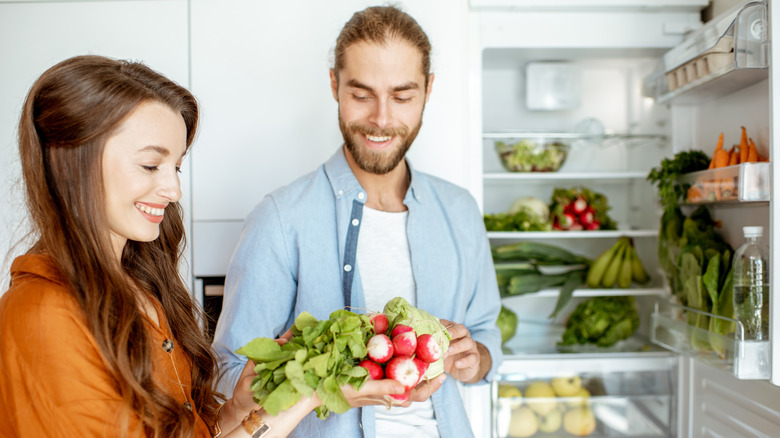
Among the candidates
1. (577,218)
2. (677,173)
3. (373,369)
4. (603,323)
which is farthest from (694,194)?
(373,369)

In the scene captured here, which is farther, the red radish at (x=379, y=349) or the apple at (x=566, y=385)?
the apple at (x=566, y=385)

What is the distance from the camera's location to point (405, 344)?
1169mm

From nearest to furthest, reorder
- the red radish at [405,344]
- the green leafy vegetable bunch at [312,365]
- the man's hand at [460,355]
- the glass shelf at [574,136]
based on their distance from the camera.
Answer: the green leafy vegetable bunch at [312,365], the red radish at [405,344], the man's hand at [460,355], the glass shelf at [574,136]

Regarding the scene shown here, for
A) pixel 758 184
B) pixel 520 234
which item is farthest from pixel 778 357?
pixel 520 234

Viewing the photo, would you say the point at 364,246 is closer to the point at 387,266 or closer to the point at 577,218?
the point at 387,266

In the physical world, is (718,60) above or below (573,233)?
above

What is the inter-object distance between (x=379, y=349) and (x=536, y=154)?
1.50 metres

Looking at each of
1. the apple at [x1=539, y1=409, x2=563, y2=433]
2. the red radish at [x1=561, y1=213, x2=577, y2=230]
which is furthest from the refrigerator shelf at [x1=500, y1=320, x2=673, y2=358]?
the red radish at [x1=561, y1=213, x2=577, y2=230]

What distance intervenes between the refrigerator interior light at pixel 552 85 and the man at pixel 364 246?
3.23 feet

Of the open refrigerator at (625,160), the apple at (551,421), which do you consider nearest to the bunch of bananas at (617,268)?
the open refrigerator at (625,160)

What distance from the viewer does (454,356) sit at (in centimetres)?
148

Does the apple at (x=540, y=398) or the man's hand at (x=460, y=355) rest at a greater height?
the man's hand at (x=460, y=355)

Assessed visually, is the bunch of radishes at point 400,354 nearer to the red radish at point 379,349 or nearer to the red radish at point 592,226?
the red radish at point 379,349

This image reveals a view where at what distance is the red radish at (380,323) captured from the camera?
1216mm
